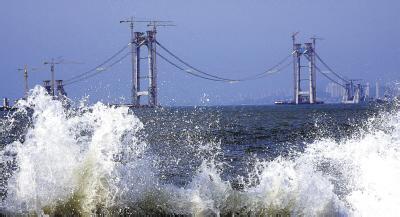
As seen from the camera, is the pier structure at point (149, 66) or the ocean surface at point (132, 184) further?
the pier structure at point (149, 66)

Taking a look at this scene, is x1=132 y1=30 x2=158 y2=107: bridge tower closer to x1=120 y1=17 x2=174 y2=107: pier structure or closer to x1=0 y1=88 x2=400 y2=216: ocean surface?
x1=120 y1=17 x2=174 y2=107: pier structure

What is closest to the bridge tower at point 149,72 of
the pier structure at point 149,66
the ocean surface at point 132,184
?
the pier structure at point 149,66

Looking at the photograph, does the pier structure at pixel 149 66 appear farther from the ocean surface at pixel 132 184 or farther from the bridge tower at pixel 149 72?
the ocean surface at pixel 132 184

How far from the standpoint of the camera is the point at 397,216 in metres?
14.5

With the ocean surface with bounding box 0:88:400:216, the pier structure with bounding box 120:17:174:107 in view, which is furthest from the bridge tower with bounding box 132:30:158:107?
the ocean surface with bounding box 0:88:400:216

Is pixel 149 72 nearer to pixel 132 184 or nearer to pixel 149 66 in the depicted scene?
pixel 149 66

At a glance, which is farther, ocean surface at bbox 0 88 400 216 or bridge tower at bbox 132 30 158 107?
bridge tower at bbox 132 30 158 107

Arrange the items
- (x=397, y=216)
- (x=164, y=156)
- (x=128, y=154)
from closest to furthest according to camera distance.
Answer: (x=397, y=216)
(x=128, y=154)
(x=164, y=156)

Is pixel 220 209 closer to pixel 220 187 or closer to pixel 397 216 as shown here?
pixel 220 187

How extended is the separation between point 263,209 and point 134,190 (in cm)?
315

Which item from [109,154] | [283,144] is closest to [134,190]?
[109,154]

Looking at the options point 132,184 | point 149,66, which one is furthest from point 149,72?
point 132,184

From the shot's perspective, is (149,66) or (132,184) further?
(149,66)

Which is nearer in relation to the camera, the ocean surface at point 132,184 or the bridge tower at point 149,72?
the ocean surface at point 132,184
